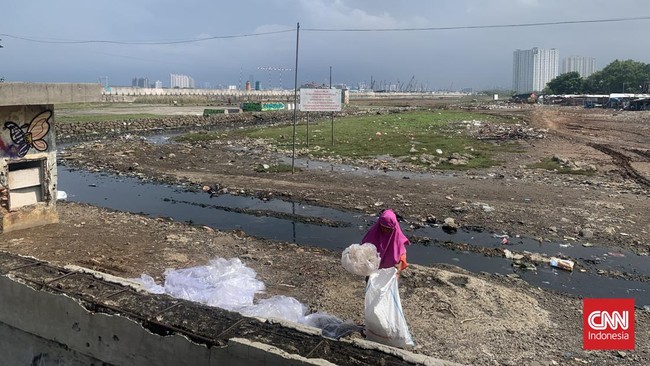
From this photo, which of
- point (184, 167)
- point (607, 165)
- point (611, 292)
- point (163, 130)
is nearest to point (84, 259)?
point (611, 292)

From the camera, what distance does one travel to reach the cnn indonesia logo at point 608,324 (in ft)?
16.9

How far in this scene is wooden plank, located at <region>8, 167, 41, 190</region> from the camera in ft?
27.3

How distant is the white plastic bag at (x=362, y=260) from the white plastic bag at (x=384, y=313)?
144mm

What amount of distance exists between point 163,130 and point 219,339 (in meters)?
32.3

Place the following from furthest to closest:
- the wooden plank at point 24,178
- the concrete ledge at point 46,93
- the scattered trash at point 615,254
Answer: the scattered trash at point 615,254 < the wooden plank at point 24,178 < the concrete ledge at point 46,93

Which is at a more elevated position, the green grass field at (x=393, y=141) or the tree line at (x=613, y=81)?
the tree line at (x=613, y=81)

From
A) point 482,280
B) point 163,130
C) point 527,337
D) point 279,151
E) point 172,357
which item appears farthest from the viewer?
point 163,130

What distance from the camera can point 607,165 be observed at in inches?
678

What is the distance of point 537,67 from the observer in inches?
7185

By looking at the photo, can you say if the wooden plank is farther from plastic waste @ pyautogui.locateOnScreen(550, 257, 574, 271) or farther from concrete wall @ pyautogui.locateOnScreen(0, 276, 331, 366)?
plastic waste @ pyautogui.locateOnScreen(550, 257, 574, 271)

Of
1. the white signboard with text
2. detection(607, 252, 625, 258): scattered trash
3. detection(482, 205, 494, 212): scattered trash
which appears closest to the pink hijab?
detection(607, 252, 625, 258): scattered trash

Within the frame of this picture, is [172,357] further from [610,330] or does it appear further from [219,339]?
[610,330]

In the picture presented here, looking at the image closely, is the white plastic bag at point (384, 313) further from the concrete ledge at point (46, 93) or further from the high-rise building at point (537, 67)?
the high-rise building at point (537, 67)

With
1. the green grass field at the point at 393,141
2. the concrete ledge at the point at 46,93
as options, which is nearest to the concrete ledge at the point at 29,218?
the concrete ledge at the point at 46,93
